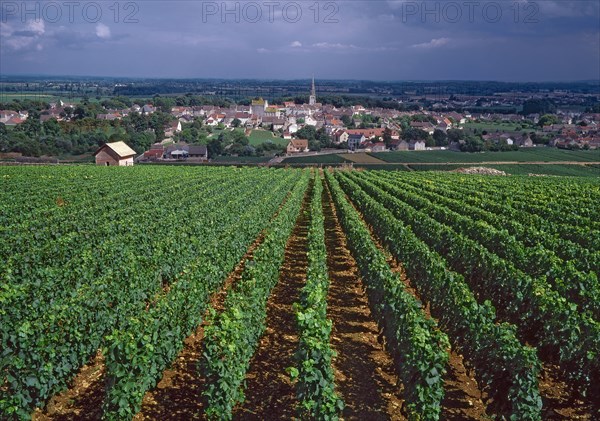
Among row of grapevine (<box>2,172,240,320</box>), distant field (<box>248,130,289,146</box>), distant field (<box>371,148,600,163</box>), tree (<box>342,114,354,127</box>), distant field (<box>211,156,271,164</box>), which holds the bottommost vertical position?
distant field (<box>211,156,271,164</box>)

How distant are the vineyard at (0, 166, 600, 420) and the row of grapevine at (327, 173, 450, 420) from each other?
39 mm

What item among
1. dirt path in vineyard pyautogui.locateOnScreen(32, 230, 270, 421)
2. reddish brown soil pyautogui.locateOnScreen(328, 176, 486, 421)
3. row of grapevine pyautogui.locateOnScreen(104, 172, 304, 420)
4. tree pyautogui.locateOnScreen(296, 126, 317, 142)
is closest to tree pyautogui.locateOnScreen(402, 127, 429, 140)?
tree pyautogui.locateOnScreen(296, 126, 317, 142)

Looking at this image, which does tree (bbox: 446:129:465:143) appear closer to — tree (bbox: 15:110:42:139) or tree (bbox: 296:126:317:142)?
tree (bbox: 296:126:317:142)

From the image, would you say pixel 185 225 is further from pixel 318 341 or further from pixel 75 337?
pixel 318 341

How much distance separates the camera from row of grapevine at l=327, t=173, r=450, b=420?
7.83 meters

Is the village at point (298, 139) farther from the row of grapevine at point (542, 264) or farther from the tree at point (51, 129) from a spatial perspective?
the row of grapevine at point (542, 264)

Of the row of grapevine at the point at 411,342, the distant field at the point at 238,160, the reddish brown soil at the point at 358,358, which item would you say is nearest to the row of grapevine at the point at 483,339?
the row of grapevine at the point at 411,342

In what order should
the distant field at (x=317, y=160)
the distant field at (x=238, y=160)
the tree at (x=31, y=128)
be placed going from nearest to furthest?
the distant field at (x=238, y=160) < the distant field at (x=317, y=160) < the tree at (x=31, y=128)

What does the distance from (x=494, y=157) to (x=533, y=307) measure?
85094 mm

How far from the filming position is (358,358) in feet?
34.8

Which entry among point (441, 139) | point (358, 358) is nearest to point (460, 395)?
point (358, 358)

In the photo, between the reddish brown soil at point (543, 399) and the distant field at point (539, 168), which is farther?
the distant field at point (539, 168)

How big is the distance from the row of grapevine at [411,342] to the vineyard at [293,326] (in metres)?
0.04

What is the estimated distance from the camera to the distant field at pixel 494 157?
8510 centimetres
